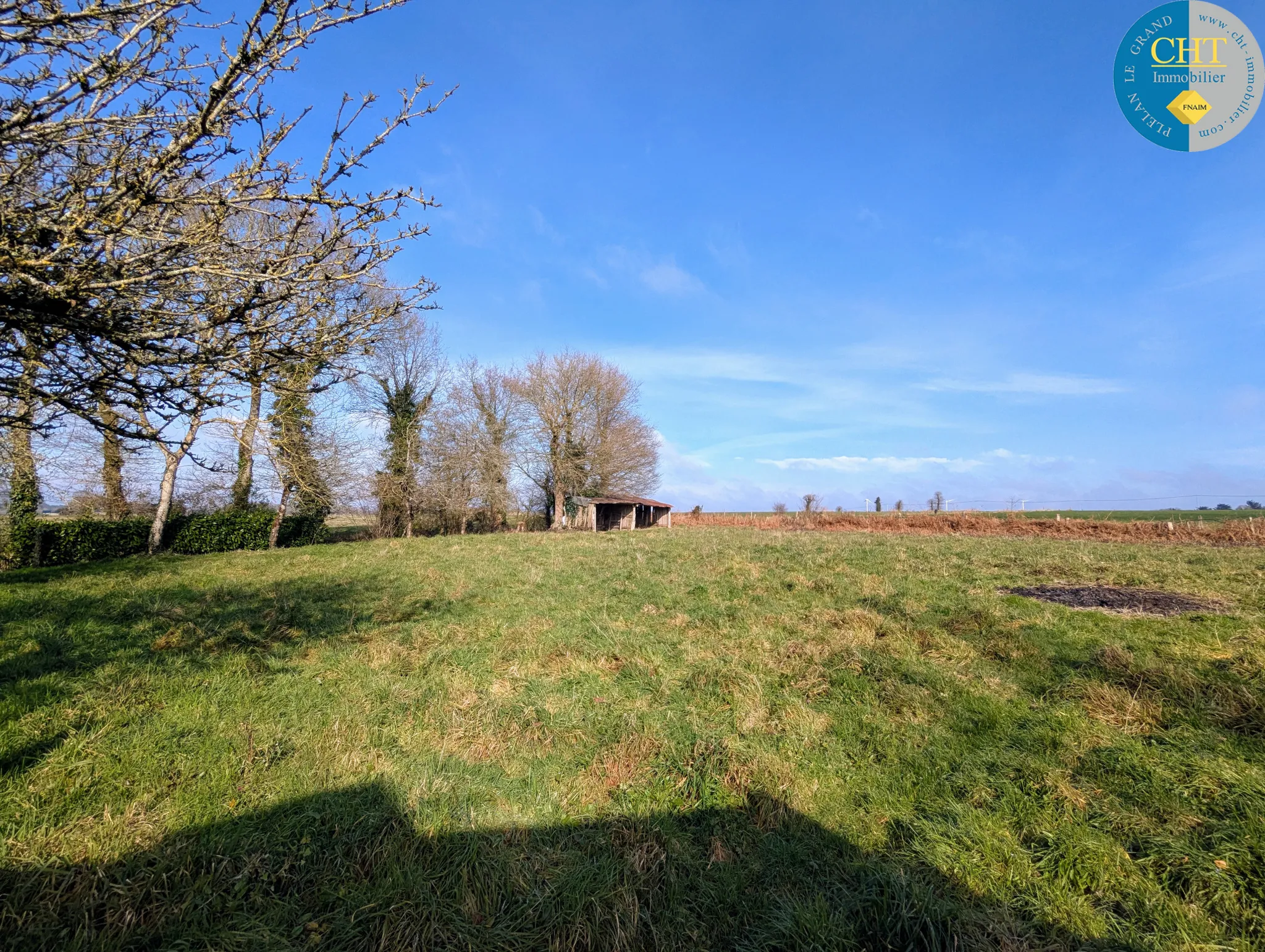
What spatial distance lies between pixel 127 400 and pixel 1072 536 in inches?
1388

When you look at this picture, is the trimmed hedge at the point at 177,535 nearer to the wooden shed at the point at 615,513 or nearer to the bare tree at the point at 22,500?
the bare tree at the point at 22,500

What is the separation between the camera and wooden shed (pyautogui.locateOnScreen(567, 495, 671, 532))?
4091cm

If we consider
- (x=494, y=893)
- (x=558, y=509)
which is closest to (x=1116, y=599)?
(x=494, y=893)

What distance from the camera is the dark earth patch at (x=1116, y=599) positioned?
7770 mm

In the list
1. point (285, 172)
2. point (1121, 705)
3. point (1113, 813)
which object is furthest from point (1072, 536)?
point (285, 172)

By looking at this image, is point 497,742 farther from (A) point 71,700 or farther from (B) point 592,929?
(A) point 71,700

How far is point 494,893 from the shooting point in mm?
3143

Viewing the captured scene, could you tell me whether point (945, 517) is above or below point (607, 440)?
below

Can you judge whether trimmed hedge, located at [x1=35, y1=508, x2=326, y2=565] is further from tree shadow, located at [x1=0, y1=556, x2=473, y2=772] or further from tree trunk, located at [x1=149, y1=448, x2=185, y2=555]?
tree shadow, located at [x1=0, y1=556, x2=473, y2=772]

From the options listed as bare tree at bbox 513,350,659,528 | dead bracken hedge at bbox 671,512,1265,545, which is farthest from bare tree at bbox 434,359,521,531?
dead bracken hedge at bbox 671,512,1265,545

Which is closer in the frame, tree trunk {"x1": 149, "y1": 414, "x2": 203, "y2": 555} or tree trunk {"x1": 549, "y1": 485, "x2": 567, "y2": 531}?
tree trunk {"x1": 149, "y1": 414, "x2": 203, "y2": 555}

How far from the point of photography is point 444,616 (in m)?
8.57

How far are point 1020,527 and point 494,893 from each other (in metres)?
35.3

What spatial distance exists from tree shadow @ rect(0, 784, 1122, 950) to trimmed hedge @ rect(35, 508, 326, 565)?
1907 centimetres
